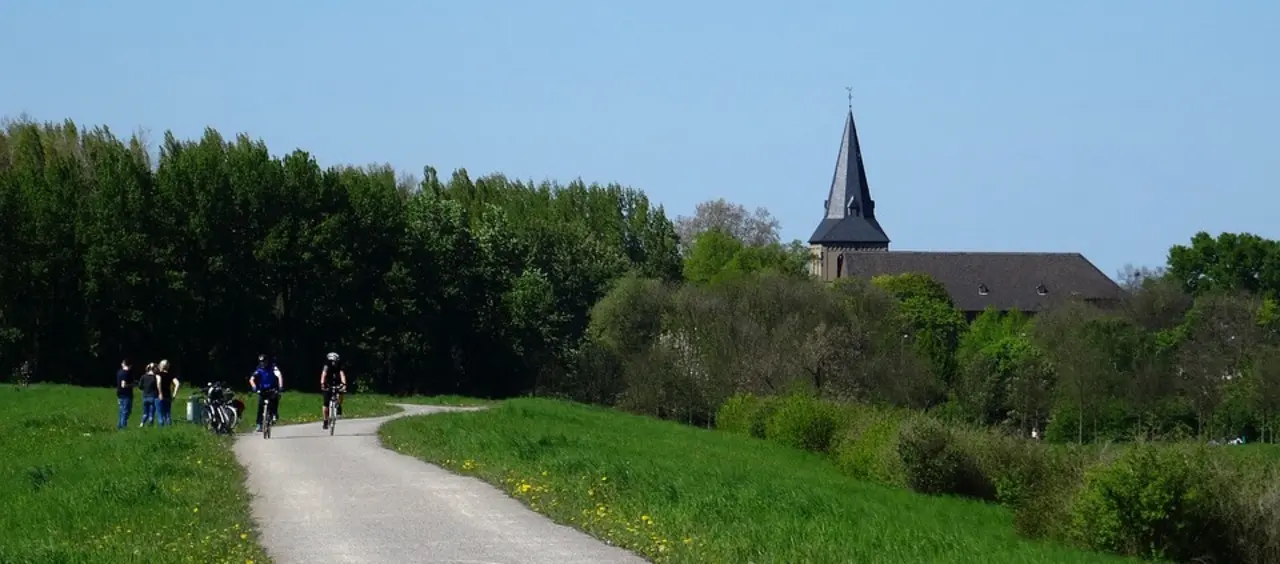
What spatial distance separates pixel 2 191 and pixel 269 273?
34.9 feet

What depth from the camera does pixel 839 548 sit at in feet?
46.6

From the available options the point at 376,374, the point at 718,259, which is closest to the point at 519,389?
the point at 376,374

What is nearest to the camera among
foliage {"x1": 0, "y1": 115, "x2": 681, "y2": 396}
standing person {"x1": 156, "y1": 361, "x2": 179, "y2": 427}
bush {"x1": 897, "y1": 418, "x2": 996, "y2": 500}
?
standing person {"x1": 156, "y1": 361, "x2": 179, "y2": 427}

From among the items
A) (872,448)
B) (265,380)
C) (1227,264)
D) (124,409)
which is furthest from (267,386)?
(1227,264)

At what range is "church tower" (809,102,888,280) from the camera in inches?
5531

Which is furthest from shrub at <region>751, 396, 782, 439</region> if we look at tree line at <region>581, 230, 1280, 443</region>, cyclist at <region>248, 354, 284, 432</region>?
cyclist at <region>248, 354, 284, 432</region>

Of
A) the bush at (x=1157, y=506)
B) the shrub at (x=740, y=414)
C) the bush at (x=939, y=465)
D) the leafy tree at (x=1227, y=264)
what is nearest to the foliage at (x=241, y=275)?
the shrub at (x=740, y=414)

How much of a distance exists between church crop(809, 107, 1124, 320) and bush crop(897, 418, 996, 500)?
323 feet

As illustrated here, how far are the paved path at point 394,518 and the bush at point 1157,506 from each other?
922 cm

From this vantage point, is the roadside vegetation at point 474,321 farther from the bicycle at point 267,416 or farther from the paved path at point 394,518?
the paved path at point 394,518

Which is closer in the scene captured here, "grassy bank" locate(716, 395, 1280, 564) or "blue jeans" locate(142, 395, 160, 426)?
"grassy bank" locate(716, 395, 1280, 564)

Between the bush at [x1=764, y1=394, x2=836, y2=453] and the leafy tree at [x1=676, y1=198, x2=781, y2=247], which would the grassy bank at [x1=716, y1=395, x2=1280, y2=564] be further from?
the leafy tree at [x1=676, y1=198, x2=781, y2=247]

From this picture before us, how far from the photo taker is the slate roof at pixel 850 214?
462 feet

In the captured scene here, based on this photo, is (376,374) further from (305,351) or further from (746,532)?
(746,532)
